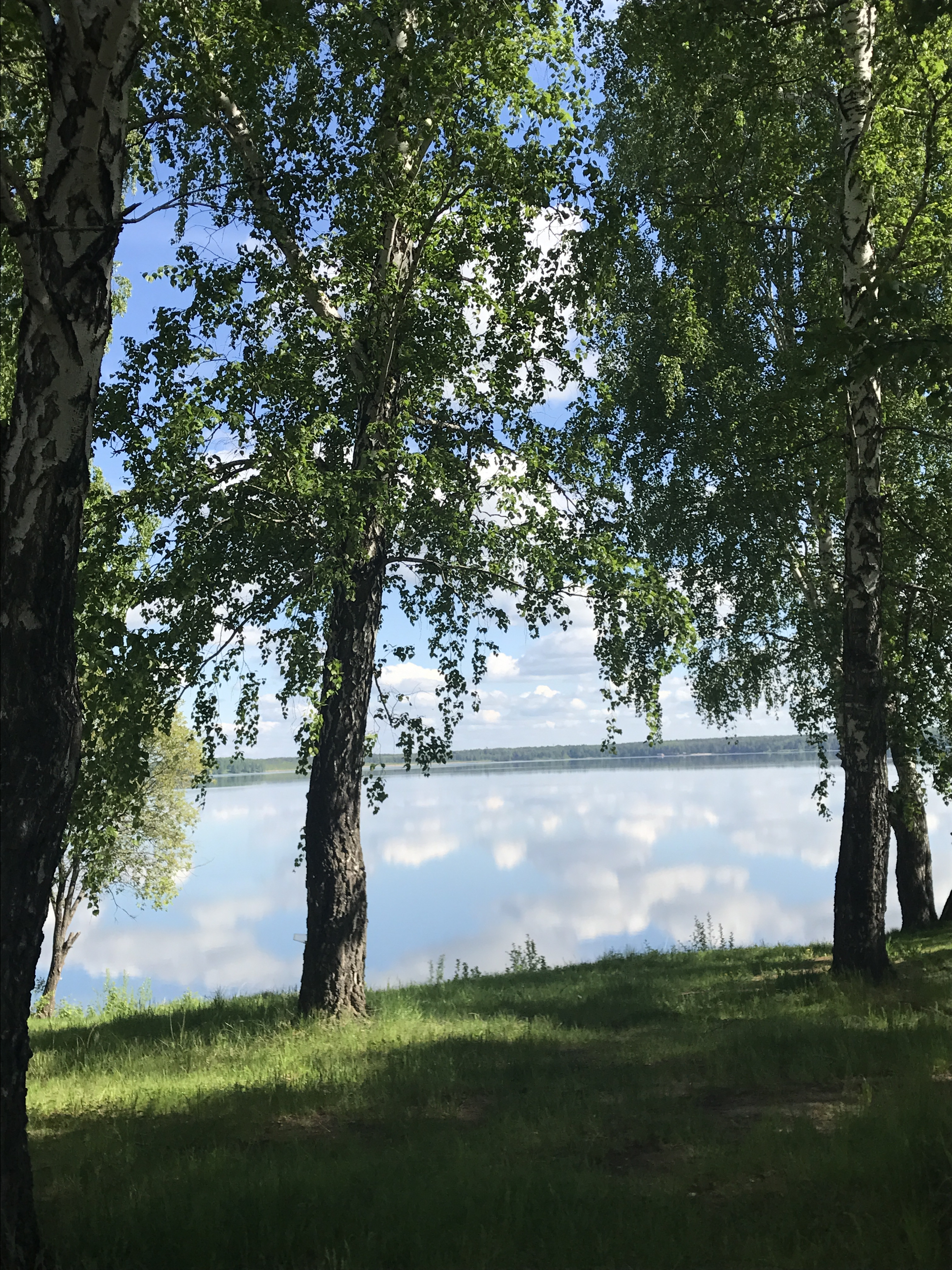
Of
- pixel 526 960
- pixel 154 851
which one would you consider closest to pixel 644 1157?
pixel 526 960

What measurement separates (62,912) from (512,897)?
42.3 metres

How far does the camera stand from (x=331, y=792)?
11.6m

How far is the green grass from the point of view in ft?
15.7

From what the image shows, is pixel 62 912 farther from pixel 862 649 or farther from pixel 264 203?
pixel 862 649

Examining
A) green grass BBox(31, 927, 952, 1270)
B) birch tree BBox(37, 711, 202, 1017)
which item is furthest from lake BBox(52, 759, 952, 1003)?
green grass BBox(31, 927, 952, 1270)

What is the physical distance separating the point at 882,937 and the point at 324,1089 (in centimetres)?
671

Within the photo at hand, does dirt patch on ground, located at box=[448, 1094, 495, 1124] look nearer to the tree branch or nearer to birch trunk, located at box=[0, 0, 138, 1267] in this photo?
birch trunk, located at box=[0, 0, 138, 1267]

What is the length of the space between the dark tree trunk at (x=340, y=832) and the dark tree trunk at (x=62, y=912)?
15034 millimetres

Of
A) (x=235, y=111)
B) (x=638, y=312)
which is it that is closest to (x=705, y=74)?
(x=235, y=111)

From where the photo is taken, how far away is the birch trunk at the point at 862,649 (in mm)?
11141

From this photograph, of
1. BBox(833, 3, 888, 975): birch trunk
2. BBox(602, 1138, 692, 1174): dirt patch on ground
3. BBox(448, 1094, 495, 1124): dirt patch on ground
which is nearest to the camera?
BBox(602, 1138, 692, 1174): dirt patch on ground

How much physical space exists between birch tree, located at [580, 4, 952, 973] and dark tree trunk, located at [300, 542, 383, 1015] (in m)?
4.44

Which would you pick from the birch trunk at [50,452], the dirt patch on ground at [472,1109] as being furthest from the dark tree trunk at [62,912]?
the birch trunk at [50,452]

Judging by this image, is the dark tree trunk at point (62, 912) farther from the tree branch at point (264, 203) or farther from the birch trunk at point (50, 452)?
the birch trunk at point (50, 452)
